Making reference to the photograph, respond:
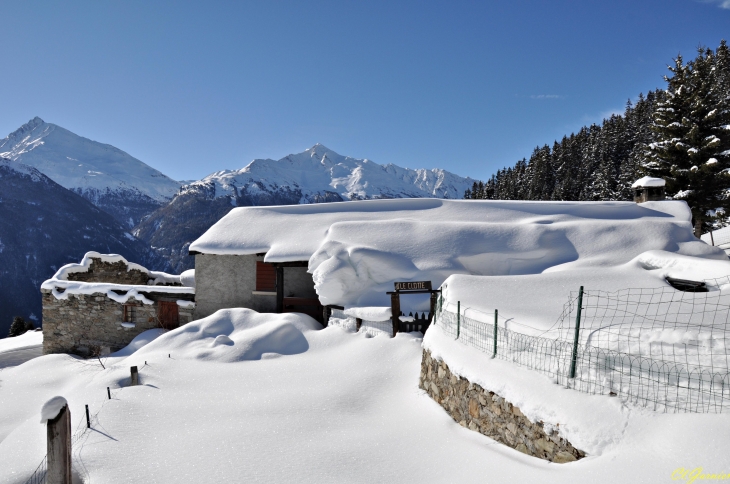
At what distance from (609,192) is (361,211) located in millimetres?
37355

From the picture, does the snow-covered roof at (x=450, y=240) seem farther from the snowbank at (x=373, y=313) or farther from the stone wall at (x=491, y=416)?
the stone wall at (x=491, y=416)

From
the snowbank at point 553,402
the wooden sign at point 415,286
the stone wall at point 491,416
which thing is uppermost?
the wooden sign at point 415,286

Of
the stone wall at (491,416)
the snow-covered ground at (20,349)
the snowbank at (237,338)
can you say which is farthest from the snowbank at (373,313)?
the snow-covered ground at (20,349)

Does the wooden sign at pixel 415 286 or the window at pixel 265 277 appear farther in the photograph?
the window at pixel 265 277

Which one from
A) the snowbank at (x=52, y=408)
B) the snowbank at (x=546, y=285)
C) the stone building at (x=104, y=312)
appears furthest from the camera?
the stone building at (x=104, y=312)

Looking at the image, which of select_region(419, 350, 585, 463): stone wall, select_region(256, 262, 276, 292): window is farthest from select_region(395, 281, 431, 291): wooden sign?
select_region(256, 262, 276, 292): window

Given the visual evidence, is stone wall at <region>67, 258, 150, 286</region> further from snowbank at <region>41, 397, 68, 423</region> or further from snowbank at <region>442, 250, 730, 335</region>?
snowbank at <region>442, 250, 730, 335</region>

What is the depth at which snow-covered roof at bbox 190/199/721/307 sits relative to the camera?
Answer: 13.5 meters

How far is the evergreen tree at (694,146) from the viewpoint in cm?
2171

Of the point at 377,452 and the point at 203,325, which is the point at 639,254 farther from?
the point at 203,325

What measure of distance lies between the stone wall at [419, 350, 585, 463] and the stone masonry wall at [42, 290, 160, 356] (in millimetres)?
13462

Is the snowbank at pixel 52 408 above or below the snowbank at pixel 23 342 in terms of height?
above

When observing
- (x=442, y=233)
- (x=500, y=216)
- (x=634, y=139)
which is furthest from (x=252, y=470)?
(x=634, y=139)

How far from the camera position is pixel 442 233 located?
15.4 m
